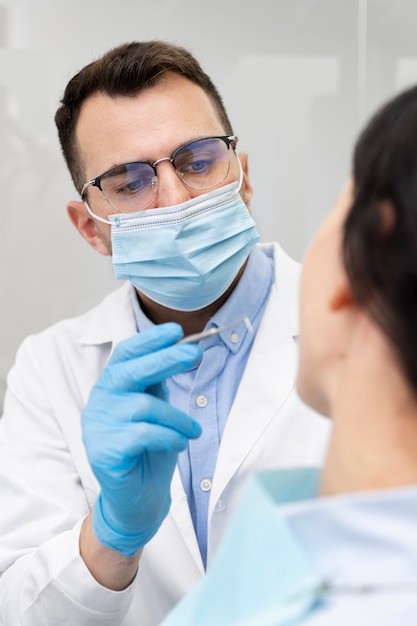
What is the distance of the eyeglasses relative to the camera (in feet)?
4.85

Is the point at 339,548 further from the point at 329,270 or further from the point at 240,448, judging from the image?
the point at 240,448

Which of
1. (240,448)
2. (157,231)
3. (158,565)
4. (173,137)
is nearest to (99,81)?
(173,137)

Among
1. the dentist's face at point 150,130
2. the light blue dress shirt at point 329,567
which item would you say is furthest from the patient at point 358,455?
the dentist's face at point 150,130

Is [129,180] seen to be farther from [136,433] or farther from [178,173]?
[136,433]

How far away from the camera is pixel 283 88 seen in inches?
87.7

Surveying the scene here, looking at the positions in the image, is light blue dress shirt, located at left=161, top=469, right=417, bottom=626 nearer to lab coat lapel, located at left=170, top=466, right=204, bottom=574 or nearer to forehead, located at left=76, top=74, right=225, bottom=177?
lab coat lapel, located at left=170, top=466, right=204, bottom=574

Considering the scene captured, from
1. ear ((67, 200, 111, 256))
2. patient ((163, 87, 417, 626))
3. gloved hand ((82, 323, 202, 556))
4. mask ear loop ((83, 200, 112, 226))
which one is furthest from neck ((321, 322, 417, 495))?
ear ((67, 200, 111, 256))

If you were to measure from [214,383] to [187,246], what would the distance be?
0.29 metres

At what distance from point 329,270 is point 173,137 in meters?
0.82

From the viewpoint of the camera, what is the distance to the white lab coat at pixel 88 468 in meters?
1.32

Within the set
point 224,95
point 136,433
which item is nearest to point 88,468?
point 136,433

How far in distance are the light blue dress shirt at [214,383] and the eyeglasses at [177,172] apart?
0.21 metres

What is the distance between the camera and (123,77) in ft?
5.00

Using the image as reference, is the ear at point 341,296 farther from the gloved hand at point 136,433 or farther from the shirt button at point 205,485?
the shirt button at point 205,485
